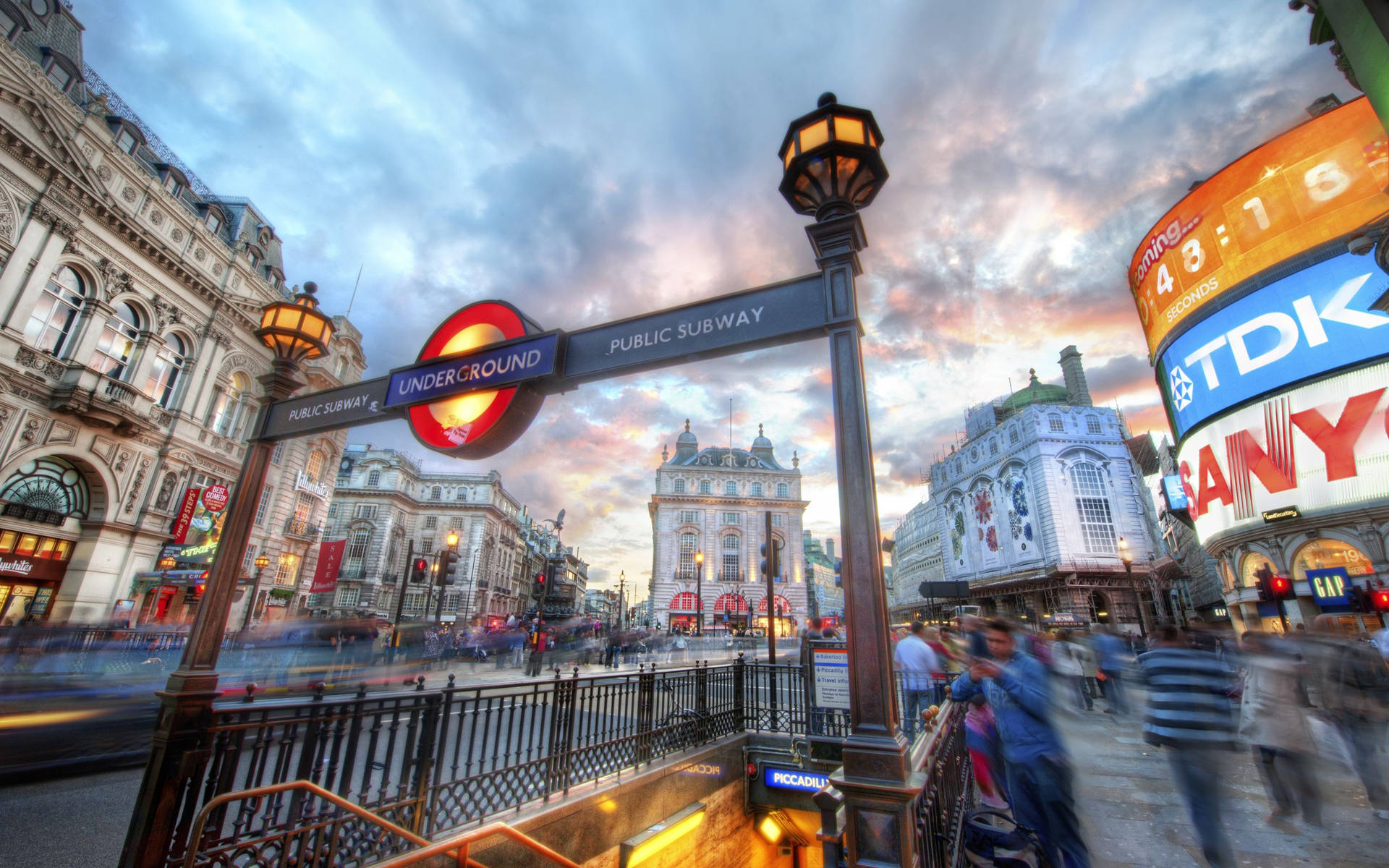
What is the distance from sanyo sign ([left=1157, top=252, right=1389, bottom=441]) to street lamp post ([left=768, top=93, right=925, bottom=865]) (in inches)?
1211

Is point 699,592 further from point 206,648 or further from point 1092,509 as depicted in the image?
point 1092,509

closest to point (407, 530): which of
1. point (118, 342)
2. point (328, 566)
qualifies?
point (118, 342)

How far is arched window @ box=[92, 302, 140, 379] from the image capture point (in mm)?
19781

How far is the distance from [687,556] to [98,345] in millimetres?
52103

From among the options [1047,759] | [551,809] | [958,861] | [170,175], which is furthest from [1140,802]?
[170,175]

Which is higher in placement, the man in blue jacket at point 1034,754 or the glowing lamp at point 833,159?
the glowing lamp at point 833,159

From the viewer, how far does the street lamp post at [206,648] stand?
361 centimetres

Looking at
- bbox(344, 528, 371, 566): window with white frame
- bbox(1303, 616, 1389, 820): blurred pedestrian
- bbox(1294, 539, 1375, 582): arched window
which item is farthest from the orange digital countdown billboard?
bbox(344, 528, 371, 566): window with white frame

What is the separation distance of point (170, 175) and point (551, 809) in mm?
32133

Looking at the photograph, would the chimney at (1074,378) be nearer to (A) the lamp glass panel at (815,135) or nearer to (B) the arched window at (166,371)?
(A) the lamp glass panel at (815,135)

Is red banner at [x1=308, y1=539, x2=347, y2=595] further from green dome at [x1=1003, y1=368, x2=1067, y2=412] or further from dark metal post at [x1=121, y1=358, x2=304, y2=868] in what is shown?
green dome at [x1=1003, y1=368, x2=1067, y2=412]

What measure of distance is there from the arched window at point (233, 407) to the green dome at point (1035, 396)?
72573 millimetres

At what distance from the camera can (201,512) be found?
22.8 meters

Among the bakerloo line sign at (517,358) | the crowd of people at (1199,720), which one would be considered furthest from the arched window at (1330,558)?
the bakerloo line sign at (517,358)
